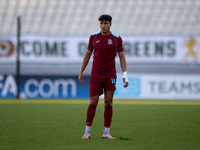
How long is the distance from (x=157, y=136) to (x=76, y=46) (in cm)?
1249

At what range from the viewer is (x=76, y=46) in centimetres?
1823

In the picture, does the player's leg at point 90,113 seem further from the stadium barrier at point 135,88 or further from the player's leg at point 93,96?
the stadium barrier at point 135,88

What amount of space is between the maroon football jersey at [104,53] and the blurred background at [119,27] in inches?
448

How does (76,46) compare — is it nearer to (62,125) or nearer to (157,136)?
(62,125)

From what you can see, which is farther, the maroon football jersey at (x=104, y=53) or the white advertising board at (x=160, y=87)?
the white advertising board at (x=160, y=87)

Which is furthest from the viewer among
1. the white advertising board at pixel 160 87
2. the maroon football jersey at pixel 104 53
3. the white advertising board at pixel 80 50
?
the white advertising board at pixel 80 50

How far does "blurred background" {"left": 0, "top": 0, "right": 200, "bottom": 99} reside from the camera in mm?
18000

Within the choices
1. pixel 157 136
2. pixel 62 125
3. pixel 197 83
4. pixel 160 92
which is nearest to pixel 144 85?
pixel 160 92

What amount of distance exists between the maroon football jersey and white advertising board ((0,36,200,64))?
12.2 metres

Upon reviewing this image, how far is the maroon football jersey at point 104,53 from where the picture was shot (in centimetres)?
574

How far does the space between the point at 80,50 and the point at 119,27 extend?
3.42 metres

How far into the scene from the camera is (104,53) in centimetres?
575

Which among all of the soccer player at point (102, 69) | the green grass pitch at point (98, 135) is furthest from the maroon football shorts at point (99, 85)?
the green grass pitch at point (98, 135)

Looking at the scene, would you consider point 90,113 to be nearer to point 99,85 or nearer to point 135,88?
point 99,85
